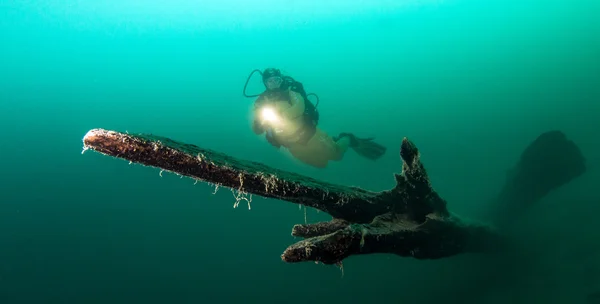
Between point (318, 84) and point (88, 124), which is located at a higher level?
point (318, 84)

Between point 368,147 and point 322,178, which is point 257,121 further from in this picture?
point 322,178

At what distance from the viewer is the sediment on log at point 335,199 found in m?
1.99

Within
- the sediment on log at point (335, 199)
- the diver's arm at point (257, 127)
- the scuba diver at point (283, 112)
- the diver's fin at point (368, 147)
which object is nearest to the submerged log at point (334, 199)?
the sediment on log at point (335, 199)

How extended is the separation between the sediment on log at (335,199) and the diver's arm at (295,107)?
16.7 feet

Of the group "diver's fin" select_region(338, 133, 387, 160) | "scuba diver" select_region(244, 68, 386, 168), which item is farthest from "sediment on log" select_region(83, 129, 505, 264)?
"diver's fin" select_region(338, 133, 387, 160)

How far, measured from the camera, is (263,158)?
42938 mm

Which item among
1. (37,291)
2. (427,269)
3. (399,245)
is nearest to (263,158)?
(37,291)

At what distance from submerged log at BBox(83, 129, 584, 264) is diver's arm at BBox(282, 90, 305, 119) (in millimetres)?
5100

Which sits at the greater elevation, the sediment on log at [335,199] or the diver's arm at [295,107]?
the diver's arm at [295,107]

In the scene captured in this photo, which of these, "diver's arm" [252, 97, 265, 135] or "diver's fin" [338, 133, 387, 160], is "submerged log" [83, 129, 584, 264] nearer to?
"diver's fin" [338, 133, 387, 160]

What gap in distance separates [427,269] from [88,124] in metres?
67.8

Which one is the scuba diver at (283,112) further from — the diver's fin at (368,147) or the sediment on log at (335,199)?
the sediment on log at (335,199)

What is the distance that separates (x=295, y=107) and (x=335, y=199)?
6.05 meters

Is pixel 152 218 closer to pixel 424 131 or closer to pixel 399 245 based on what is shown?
pixel 424 131
